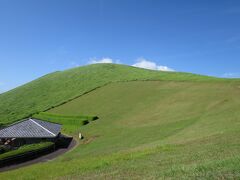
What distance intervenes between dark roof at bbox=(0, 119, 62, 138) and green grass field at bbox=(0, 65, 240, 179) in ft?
19.6

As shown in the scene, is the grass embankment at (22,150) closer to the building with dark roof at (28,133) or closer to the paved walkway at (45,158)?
the paved walkway at (45,158)

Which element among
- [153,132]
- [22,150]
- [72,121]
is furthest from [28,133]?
[153,132]

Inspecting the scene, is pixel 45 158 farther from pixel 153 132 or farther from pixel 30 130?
pixel 153 132

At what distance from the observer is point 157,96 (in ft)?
254

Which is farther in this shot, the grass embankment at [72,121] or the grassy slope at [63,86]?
the grassy slope at [63,86]

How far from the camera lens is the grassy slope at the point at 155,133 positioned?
57.4 ft

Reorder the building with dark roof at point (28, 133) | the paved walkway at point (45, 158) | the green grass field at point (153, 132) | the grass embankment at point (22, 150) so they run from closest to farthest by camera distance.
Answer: the green grass field at point (153, 132)
the paved walkway at point (45, 158)
the grass embankment at point (22, 150)
the building with dark roof at point (28, 133)

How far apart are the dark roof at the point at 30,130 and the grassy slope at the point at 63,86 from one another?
34074mm

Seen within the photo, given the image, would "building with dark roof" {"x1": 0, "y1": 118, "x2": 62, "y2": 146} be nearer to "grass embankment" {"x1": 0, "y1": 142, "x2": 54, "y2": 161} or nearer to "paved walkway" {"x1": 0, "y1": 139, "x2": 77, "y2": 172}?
"paved walkway" {"x1": 0, "y1": 139, "x2": 77, "y2": 172}

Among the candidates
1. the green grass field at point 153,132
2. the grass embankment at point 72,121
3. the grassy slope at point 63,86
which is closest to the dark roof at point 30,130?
the green grass field at point 153,132

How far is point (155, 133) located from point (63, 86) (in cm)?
8158

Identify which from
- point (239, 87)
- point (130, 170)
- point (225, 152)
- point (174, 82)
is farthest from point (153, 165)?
point (174, 82)

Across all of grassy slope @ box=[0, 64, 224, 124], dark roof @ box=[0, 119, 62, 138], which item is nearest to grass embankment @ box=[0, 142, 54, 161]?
dark roof @ box=[0, 119, 62, 138]

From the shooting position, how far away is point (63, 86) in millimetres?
120062
